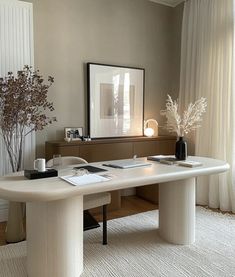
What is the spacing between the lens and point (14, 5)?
3.05m

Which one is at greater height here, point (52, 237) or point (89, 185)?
point (89, 185)

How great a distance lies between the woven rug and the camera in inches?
79.8

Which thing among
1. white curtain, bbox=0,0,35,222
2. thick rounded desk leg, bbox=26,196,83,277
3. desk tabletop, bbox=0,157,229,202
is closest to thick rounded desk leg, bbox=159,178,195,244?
desk tabletop, bbox=0,157,229,202

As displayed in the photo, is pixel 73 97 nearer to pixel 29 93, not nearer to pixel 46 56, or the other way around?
pixel 46 56

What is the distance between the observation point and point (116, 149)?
352 cm

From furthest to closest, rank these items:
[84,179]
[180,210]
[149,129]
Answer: [149,129], [180,210], [84,179]

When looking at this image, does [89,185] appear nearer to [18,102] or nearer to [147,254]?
[147,254]

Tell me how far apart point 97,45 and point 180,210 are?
249 centimetres

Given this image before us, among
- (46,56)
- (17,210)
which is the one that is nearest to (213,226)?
(17,210)

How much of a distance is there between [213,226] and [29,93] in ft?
7.82

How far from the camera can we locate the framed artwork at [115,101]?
366 cm

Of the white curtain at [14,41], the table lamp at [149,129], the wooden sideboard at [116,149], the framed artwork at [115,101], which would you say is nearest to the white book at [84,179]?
the wooden sideboard at [116,149]

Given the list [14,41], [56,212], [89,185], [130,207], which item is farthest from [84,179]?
[14,41]

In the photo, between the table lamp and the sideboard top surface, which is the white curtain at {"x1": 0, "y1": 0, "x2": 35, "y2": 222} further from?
the table lamp
